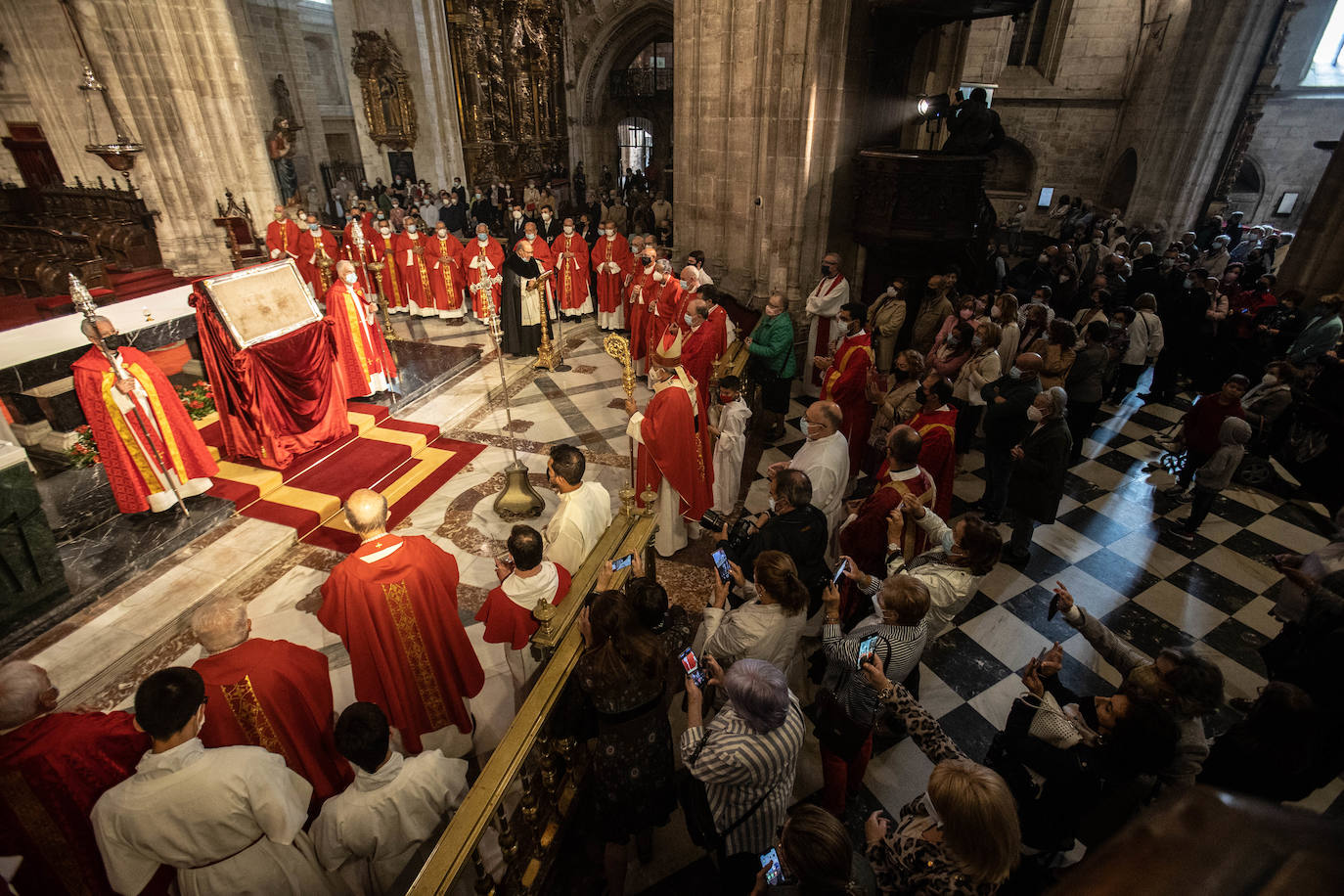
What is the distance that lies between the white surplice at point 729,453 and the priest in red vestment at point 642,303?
3.29m

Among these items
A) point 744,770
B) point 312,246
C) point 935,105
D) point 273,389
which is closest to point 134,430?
point 273,389

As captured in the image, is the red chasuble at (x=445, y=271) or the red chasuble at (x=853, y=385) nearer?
the red chasuble at (x=853, y=385)

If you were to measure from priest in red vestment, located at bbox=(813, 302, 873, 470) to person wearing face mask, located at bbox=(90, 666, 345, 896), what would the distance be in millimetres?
4485

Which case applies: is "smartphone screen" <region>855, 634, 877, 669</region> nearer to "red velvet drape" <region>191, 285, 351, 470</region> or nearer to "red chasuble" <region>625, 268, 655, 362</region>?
"red velvet drape" <region>191, 285, 351, 470</region>

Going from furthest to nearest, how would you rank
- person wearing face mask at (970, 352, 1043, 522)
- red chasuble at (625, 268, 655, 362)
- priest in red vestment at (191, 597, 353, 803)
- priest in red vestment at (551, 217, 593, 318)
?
priest in red vestment at (551, 217, 593, 318) → red chasuble at (625, 268, 655, 362) → person wearing face mask at (970, 352, 1043, 522) → priest in red vestment at (191, 597, 353, 803)

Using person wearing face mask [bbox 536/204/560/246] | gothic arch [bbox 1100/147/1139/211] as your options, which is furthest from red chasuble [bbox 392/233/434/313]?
gothic arch [bbox 1100/147/1139/211]

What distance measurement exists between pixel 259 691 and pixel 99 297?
8806 mm

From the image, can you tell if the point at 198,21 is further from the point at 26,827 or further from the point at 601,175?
the point at 601,175

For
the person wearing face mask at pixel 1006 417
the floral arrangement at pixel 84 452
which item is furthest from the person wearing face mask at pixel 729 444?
the floral arrangement at pixel 84 452

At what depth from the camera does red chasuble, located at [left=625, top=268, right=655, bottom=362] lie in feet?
26.8

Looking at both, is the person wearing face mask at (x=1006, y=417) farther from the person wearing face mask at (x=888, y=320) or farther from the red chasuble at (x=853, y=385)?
the person wearing face mask at (x=888, y=320)

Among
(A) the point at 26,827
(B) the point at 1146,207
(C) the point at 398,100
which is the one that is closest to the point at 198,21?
(C) the point at 398,100

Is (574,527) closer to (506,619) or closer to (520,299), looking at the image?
(506,619)

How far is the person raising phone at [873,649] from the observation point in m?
2.68
